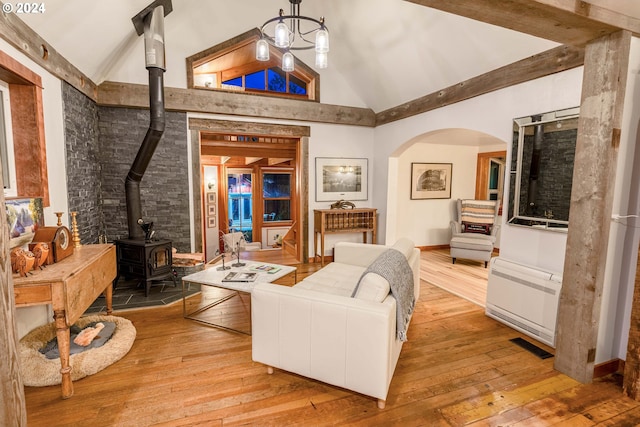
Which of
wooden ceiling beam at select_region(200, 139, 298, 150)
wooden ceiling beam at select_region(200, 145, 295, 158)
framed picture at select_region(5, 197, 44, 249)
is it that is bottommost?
framed picture at select_region(5, 197, 44, 249)

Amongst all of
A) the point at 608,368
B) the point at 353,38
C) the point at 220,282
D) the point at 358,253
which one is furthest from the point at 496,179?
the point at 220,282

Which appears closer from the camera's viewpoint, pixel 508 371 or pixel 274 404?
pixel 274 404

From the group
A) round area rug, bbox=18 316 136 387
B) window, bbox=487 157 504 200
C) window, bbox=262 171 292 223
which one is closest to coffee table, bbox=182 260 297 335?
round area rug, bbox=18 316 136 387

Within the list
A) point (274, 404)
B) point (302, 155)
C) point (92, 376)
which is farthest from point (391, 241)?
point (92, 376)

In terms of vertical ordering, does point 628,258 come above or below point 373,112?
below

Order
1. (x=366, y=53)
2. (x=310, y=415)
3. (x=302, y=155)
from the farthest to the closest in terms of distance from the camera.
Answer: (x=302, y=155) → (x=366, y=53) → (x=310, y=415)

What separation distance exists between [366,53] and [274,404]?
409cm

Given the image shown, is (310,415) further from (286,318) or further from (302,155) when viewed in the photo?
(302,155)

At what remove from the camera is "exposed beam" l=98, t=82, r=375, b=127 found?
3965mm

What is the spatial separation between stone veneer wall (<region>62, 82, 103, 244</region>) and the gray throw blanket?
121 inches

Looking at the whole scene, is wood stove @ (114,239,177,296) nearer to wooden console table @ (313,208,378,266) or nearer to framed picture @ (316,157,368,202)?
wooden console table @ (313,208,378,266)

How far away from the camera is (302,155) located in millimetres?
5031

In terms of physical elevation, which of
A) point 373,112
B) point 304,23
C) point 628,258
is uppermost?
point 304,23

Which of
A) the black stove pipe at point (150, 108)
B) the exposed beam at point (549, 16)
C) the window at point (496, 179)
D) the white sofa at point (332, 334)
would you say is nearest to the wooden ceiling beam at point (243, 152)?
the black stove pipe at point (150, 108)
